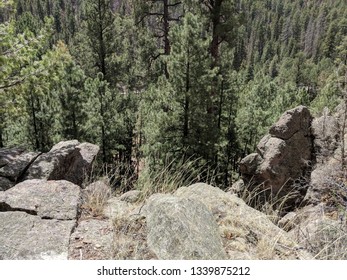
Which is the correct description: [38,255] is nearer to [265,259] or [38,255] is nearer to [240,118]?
[265,259]

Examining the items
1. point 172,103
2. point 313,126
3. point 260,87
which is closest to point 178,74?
point 172,103

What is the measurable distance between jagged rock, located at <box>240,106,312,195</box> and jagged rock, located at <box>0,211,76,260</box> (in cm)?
1273

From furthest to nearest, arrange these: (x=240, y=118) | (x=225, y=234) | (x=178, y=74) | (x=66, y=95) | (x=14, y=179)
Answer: (x=240, y=118)
(x=66, y=95)
(x=178, y=74)
(x=14, y=179)
(x=225, y=234)

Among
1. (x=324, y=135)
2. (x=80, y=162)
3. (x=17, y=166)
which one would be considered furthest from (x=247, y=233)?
(x=324, y=135)

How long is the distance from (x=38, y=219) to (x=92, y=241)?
71 cm

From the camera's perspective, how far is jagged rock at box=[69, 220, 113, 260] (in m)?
2.90

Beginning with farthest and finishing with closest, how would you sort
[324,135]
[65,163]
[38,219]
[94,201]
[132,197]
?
1. [324,135]
2. [65,163]
3. [132,197]
4. [94,201]
5. [38,219]

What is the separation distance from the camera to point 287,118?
1512 cm

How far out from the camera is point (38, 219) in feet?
11.0

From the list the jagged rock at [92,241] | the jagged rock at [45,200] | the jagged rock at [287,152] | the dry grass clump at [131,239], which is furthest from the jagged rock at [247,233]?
the jagged rock at [287,152]

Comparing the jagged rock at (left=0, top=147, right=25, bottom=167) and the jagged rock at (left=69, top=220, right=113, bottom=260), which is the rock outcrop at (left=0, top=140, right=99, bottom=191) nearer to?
the jagged rock at (left=0, top=147, right=25, bottom=167)

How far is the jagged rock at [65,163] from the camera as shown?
7.37m

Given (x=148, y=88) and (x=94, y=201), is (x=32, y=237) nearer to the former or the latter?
(x=94, y=201)

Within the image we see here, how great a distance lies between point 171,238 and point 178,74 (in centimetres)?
1095
